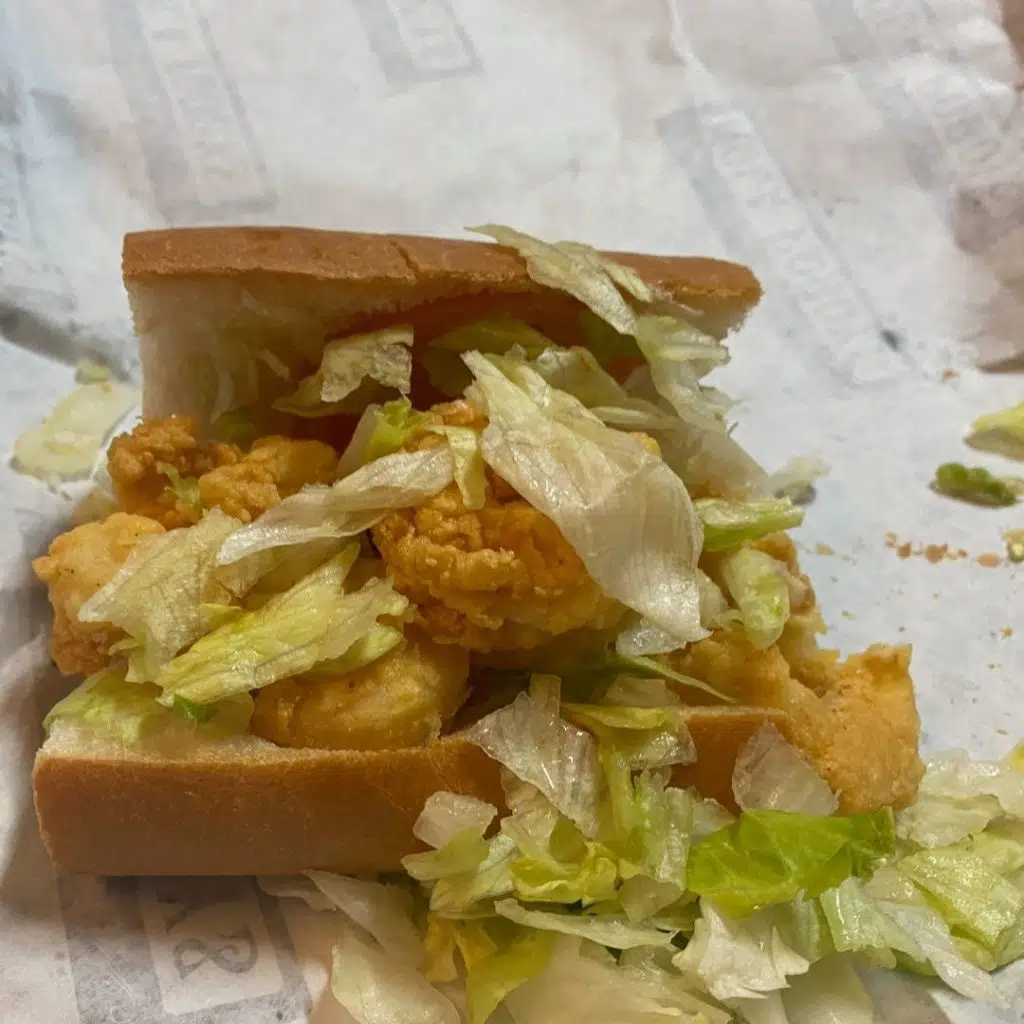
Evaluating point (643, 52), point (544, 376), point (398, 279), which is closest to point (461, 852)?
point (544, 376)

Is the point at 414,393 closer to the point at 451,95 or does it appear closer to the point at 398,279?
the point at 398,279

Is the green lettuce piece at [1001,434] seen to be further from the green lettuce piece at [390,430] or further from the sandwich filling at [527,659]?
the green lettuce piece at [390,430]

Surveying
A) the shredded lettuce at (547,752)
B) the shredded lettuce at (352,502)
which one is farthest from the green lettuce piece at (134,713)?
the shredded lettuce at (547,752)

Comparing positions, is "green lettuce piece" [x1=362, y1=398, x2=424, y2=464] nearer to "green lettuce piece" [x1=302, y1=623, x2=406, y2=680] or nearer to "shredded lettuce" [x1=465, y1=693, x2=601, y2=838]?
"green lettuce piece" [x1=302, y1=623, x2=406, y2=680]

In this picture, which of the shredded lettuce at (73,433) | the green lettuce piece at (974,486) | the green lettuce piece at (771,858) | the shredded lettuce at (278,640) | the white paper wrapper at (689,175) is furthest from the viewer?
the green lettuce piece at (974,486)

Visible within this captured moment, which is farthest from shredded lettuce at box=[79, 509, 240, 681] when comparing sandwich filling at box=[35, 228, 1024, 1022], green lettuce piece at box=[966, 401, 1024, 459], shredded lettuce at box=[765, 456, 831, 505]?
green lettuce piece at box=[966, 401, 1024, 459]

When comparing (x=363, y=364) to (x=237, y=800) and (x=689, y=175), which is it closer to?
(x=237, y=800)

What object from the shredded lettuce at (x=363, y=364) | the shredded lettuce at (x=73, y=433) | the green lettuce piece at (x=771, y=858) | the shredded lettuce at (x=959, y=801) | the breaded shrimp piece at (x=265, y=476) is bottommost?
the shredded lettuce at (x=959, y=801)
